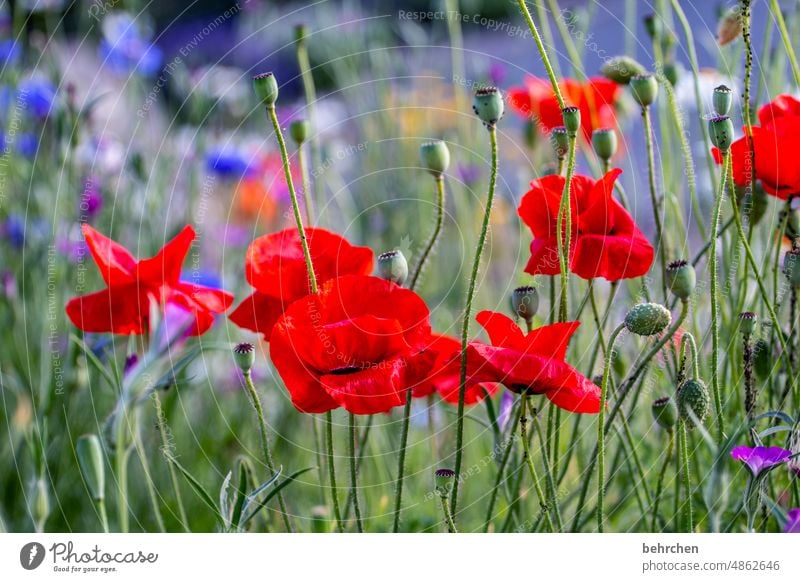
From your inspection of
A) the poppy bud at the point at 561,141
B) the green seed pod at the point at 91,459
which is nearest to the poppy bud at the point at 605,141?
the poppy bud at the point at 561,141

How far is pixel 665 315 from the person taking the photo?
38cm

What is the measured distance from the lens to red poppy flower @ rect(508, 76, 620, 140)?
60 centimetres

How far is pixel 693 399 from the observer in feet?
1.28

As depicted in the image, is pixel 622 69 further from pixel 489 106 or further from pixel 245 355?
pixel 245 355

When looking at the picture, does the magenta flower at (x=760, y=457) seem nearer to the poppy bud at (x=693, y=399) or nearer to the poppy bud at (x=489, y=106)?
the poppy bud at (x=693, y=399)

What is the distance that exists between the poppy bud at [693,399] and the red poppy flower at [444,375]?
10 cm

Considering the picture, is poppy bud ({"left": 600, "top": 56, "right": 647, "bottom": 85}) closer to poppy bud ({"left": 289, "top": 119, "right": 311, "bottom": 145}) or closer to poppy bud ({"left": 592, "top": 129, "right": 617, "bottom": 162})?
poppy bud ({"left": 592, "top": 129, "right": 617, "bottom": 162})

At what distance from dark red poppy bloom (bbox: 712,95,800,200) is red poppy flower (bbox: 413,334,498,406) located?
0.56 feet

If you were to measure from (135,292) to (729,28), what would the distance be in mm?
357
